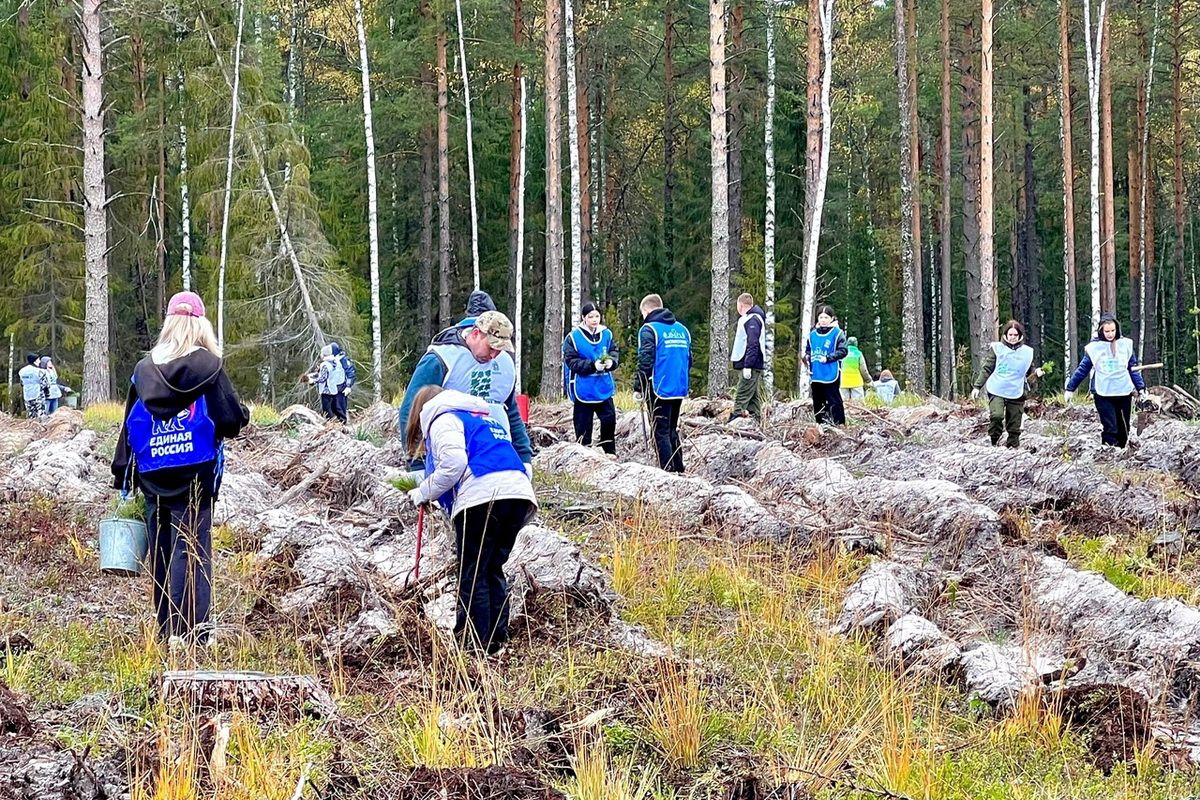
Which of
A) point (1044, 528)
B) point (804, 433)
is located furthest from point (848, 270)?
point (1044, 528)

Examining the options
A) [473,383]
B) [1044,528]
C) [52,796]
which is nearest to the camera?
[52,796]

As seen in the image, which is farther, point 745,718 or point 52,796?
point 745,718

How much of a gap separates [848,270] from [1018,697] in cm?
4292

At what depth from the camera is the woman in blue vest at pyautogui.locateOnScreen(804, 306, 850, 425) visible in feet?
53.5

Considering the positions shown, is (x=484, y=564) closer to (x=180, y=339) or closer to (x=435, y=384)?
(x=435, y=384)

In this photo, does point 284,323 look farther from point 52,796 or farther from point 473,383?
point 52,796

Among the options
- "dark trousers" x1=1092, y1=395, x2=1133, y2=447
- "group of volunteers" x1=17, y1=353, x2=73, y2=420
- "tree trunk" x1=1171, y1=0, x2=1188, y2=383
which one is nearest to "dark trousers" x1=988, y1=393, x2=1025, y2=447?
"dark trousers" x1=1092, y1=395, x2=1133, y2=447

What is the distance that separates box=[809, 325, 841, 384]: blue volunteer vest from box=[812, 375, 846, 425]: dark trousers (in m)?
0.14

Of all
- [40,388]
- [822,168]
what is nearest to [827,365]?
[822,168]

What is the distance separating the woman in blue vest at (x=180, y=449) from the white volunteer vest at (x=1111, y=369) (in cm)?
1095

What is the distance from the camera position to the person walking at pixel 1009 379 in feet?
48.9

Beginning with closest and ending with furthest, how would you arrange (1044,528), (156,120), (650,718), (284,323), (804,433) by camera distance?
(650,718) → (1044,528) → (804,433) → (284,323) → (156,120)

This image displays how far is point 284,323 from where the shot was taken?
29.4 meters

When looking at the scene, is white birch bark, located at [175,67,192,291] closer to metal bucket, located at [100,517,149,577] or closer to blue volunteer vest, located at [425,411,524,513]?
metal bucket, located at [100,517,149,577]
